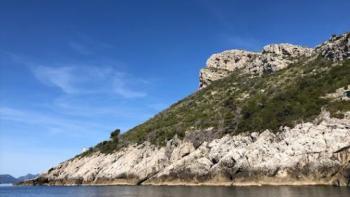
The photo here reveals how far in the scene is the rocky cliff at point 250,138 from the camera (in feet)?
252

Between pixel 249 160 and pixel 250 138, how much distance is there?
789cm

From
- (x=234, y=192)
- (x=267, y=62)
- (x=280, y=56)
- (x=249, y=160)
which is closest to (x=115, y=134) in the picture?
(x=267, y=62)

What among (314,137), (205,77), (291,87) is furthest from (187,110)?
(314,137)

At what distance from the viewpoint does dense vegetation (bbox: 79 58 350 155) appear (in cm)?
9262

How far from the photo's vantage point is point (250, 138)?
90.9m

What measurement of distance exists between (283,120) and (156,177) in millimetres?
32218

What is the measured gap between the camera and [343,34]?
131000 mm

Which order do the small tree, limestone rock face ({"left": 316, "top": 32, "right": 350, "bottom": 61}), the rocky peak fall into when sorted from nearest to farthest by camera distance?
limestone rock face ({"left": 316, "top": 32, "right": 350, "bottom": 61}) < the rocky peak < the small tree

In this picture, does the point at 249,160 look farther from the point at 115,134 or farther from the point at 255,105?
the point at 115,134

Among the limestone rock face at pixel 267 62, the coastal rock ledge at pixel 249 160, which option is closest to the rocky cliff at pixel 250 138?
the coastal rock ledge at pixel 249 160

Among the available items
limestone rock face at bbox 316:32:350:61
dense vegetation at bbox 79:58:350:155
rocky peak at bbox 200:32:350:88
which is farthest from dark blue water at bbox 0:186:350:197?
rocky peak at bbox 200:32:350:88

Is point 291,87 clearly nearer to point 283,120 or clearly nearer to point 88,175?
point 283,120

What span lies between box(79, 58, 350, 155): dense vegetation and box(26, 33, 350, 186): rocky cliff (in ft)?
1.07

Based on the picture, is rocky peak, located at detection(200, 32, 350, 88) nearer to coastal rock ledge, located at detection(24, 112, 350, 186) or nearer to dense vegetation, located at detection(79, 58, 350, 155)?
dense vegetation, located at detection(79, 58, 350, 155)
